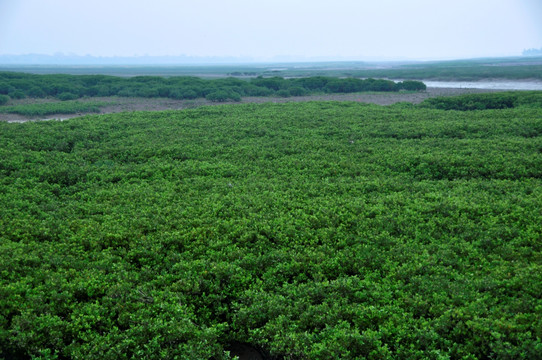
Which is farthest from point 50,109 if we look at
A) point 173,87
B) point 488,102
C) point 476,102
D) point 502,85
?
point 502,85

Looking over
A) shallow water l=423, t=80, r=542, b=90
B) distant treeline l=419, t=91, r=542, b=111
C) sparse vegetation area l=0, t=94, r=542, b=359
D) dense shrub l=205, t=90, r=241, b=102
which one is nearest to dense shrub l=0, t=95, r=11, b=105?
dense shrub l=205, t=90, r=241, b=102

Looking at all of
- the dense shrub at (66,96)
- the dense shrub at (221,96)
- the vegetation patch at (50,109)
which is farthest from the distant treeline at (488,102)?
the dense shrub at (66,96)

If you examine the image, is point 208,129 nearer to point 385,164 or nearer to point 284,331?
point 385,164

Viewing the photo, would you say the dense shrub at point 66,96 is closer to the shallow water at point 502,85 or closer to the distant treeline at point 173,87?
the distant treeline at point 173,87

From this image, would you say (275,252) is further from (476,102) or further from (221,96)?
(221,96)

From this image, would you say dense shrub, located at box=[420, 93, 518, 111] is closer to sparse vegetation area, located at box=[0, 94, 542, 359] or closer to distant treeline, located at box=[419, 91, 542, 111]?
distant treeline, located at box=[419, 91, 542, 111]
